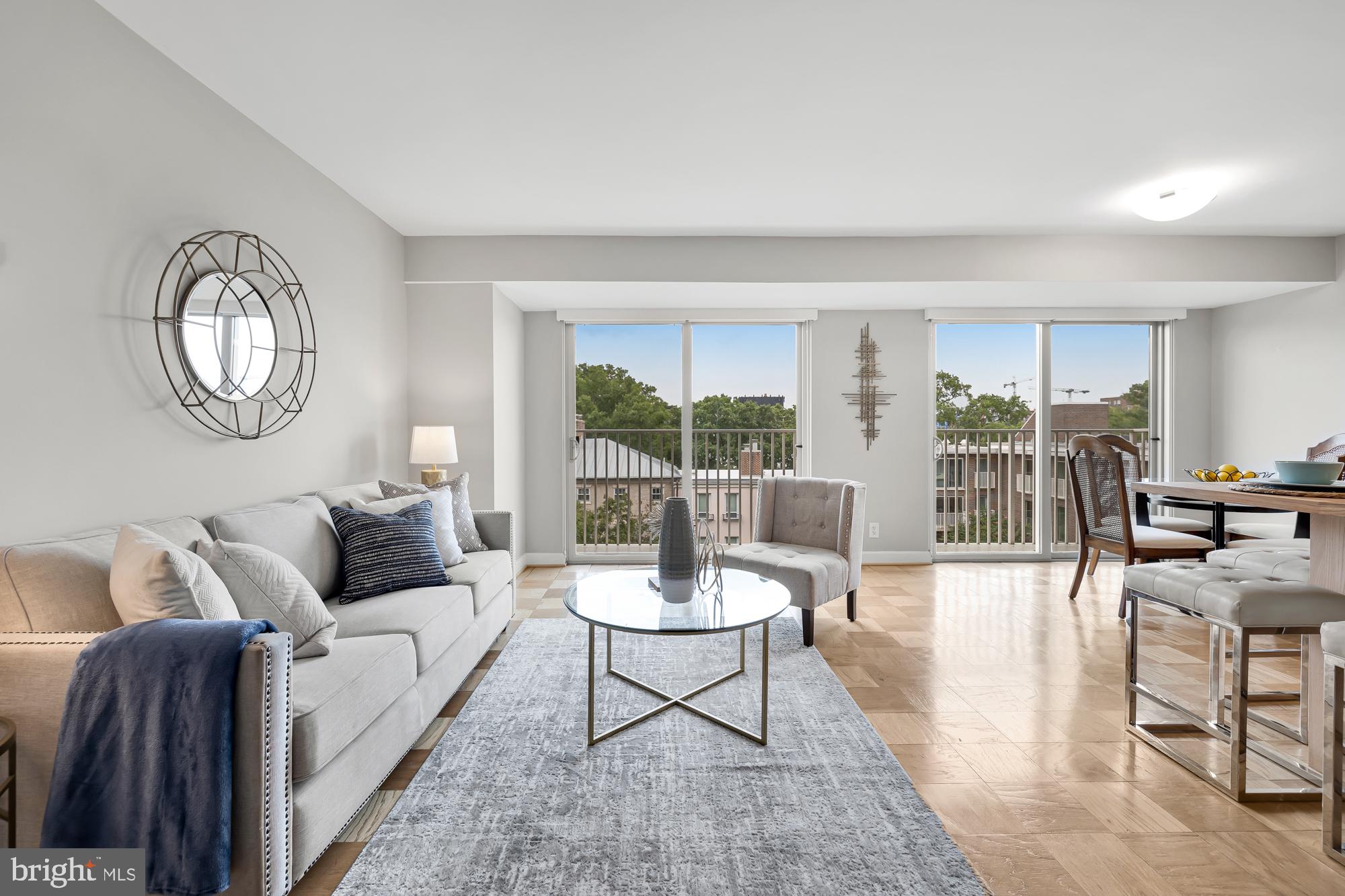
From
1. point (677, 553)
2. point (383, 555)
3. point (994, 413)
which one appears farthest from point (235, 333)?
point (994, 413)

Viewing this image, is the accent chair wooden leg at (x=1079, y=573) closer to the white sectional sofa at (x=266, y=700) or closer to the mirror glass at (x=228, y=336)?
the white sectional sofa at (x=266, y=700)

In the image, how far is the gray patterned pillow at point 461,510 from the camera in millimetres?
3369

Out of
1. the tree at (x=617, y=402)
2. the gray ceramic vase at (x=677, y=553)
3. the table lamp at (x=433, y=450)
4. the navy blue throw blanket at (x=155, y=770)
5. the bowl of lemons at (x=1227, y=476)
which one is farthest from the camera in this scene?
the tree at (x=617, y=402)

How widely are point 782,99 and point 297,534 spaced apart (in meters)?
2.63

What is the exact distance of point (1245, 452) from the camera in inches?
201

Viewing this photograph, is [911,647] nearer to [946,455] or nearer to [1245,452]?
[946,455]

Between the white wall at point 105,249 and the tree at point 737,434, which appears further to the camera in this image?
the tree at point 737,434

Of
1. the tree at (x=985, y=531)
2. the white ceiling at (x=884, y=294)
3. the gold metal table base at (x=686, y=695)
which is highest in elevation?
the white ceiling at (x=884, y=294)

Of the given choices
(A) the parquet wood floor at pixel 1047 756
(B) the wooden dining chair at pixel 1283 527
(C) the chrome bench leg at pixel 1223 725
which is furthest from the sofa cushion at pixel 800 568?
(B) the wooden dining chair at pixel 1283 527

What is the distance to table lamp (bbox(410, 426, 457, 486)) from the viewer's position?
396 cm

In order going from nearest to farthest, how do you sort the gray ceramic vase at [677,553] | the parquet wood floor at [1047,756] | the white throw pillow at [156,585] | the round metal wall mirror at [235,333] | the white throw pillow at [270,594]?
the white throw pillow at [156,585] < the parquet wood floor at [1047,756] < the white throw pillow at [270,594] < the round metal wall mirror at [235,333] < the gray ceramic vase at [677,553]

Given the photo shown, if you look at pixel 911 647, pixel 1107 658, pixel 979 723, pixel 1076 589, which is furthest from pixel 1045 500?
pixel 979 723

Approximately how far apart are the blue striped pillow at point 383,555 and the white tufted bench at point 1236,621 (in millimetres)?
2829

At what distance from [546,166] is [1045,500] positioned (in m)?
4.86
